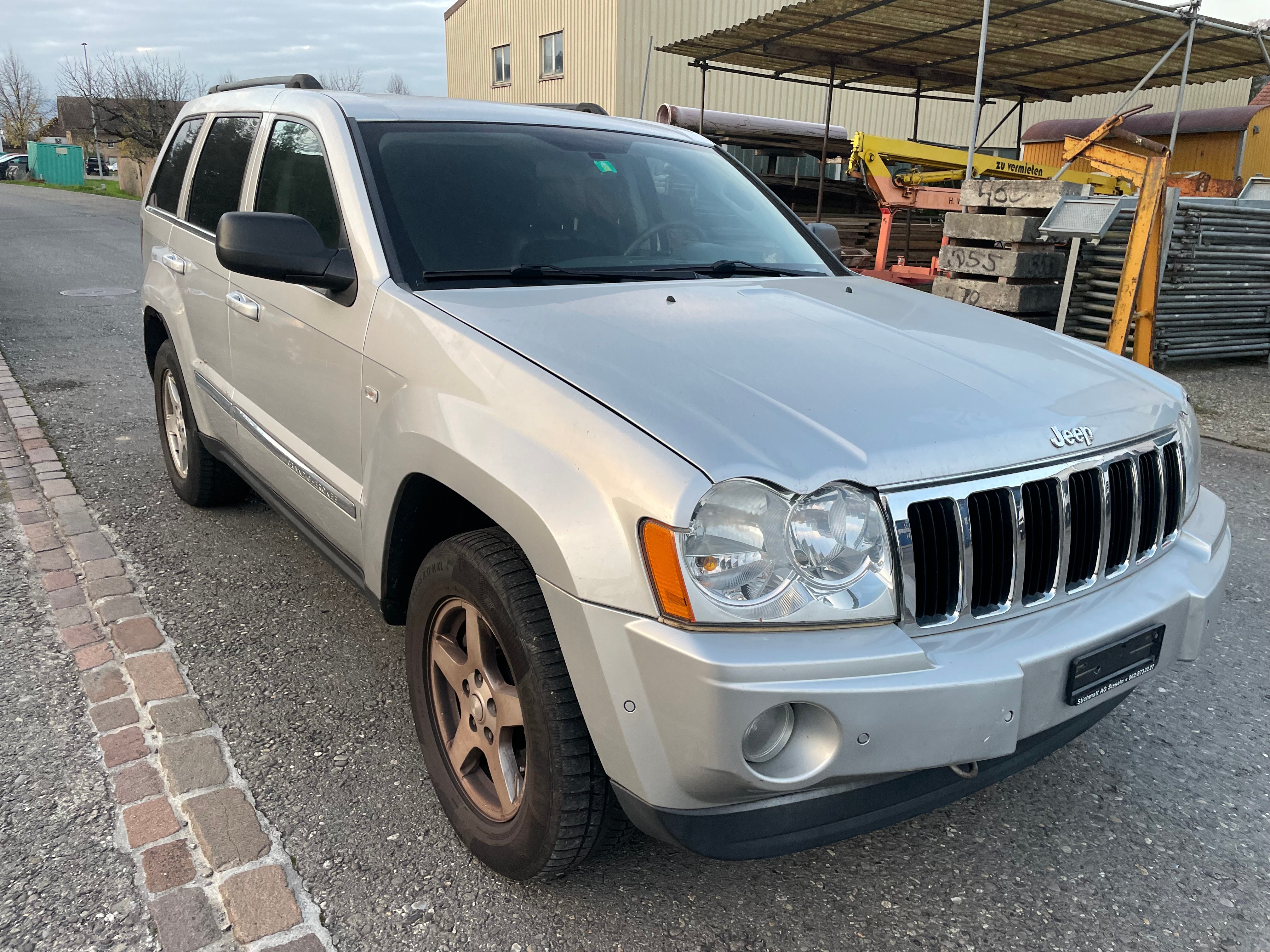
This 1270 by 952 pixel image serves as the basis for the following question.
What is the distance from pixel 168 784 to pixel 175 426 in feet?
8.26

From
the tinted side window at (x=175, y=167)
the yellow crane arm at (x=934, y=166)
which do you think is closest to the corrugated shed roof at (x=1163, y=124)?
the yellow crane arm at (x=934, y=166)

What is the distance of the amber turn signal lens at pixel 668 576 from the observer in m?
1.72

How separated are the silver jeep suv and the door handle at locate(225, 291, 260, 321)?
0.21 feet

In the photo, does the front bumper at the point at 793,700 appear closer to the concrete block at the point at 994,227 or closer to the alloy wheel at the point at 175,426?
the alloy wheel at the point at 175,426

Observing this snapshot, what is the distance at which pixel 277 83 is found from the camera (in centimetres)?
395

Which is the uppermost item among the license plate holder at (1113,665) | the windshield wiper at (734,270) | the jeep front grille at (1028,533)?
the windshield wiper at (734,270)

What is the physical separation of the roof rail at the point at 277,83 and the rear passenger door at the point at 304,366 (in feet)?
0.95

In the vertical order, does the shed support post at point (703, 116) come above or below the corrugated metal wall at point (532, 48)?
below

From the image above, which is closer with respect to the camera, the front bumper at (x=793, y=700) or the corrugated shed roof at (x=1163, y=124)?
the front bumper at (x=793, y=700)

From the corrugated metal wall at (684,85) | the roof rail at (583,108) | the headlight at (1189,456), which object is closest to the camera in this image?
the headlight at (1189,456)

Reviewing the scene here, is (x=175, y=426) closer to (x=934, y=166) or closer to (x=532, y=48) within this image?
(x=934, y=166)

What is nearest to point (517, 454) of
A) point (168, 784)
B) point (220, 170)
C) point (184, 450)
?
point (168, 784)

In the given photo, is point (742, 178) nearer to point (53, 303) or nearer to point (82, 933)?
point (82, 933)

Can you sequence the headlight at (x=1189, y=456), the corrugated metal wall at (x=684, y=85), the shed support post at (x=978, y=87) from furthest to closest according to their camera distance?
the corrugated metal wall at (x=684, y=85) → the shed support post at (x=978, y=87) → the headlight at (x=1189, y=456)
